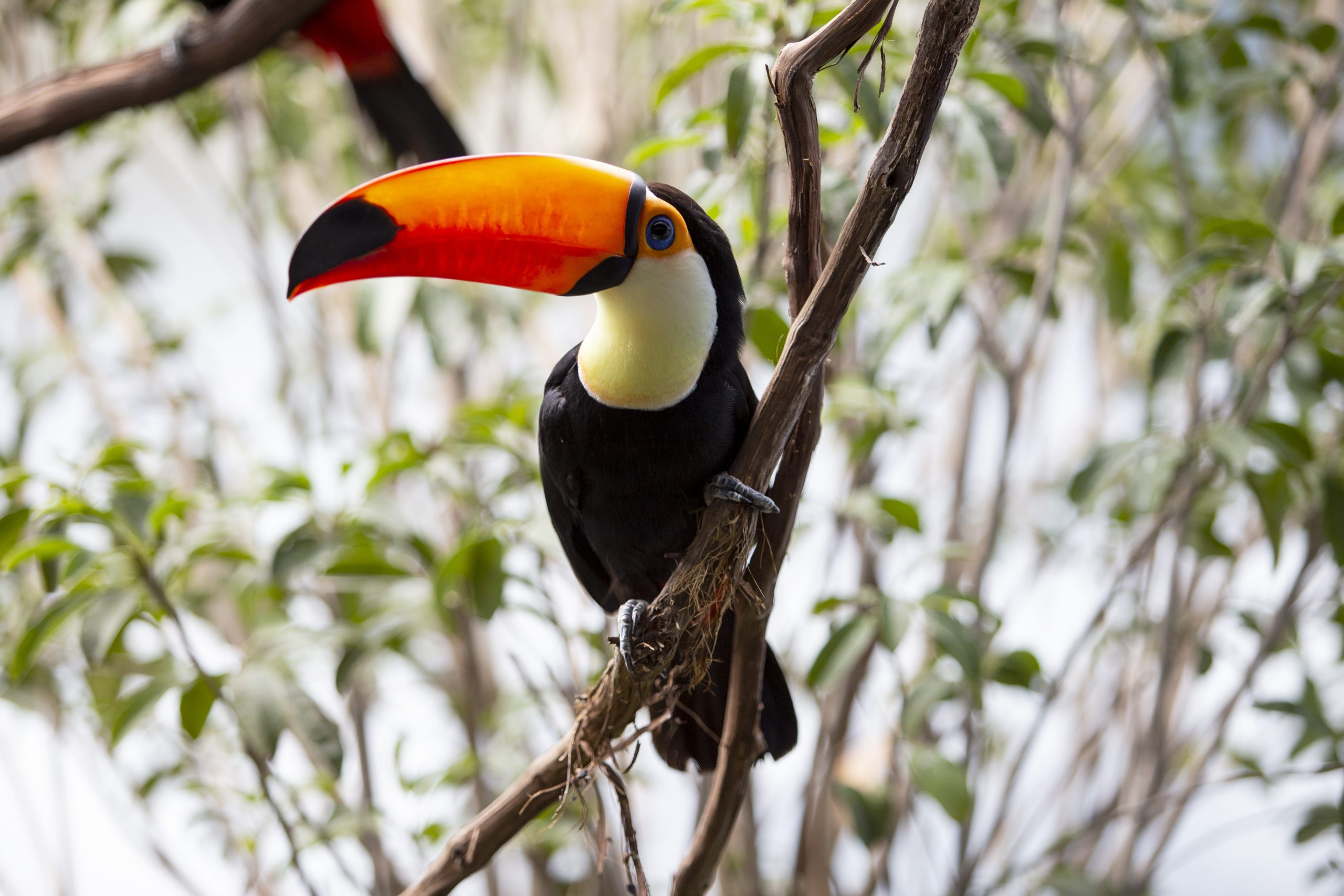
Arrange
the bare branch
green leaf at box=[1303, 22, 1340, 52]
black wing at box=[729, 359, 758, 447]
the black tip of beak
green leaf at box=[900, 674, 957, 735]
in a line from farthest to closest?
green leaf at box=[1303, 22, 1340, 52]
green leaf at box=[900, 674, 957, 735]
black wing at box=[729, 359, 758, 447]
the black tip of beak
the bare branch

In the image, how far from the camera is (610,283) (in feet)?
3.22

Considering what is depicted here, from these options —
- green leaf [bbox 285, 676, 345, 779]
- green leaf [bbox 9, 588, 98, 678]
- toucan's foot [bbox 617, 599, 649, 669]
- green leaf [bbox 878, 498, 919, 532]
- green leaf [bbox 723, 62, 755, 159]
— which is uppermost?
green leaf [bbox 723, 62, 755, 159]

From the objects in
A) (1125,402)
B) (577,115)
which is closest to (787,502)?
(577,115)

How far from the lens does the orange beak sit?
3.15 ft

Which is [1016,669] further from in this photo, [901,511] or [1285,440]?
[1285,440]

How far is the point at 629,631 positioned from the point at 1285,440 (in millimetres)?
980

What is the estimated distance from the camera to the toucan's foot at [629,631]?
3.24ft

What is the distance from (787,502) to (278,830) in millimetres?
1407

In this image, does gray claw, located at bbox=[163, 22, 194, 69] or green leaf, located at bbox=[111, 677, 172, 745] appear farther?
gray claw, located at bbox=[163, 22, 194, 69]

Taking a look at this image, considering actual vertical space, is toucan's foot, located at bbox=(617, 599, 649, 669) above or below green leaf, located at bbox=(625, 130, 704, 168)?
below

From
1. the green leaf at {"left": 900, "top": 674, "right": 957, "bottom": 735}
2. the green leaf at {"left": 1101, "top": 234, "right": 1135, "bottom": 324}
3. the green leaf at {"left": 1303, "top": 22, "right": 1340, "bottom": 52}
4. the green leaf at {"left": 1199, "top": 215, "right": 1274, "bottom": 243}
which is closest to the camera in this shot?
the green leaf at {"left": 1199, "top": 215, "right": 1274, "bottom": 243}

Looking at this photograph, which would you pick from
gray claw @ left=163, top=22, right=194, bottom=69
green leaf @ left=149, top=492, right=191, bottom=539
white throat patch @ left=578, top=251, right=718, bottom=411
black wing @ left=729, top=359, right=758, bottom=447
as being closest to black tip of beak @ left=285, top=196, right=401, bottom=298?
white throat patch @ left=578, top=251, right=718, bottom=411

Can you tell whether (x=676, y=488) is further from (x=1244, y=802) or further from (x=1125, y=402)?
(x=1244, y=802)

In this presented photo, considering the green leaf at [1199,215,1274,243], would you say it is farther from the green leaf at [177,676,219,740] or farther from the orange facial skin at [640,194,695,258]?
the green leaf at [177,676,219,740]
